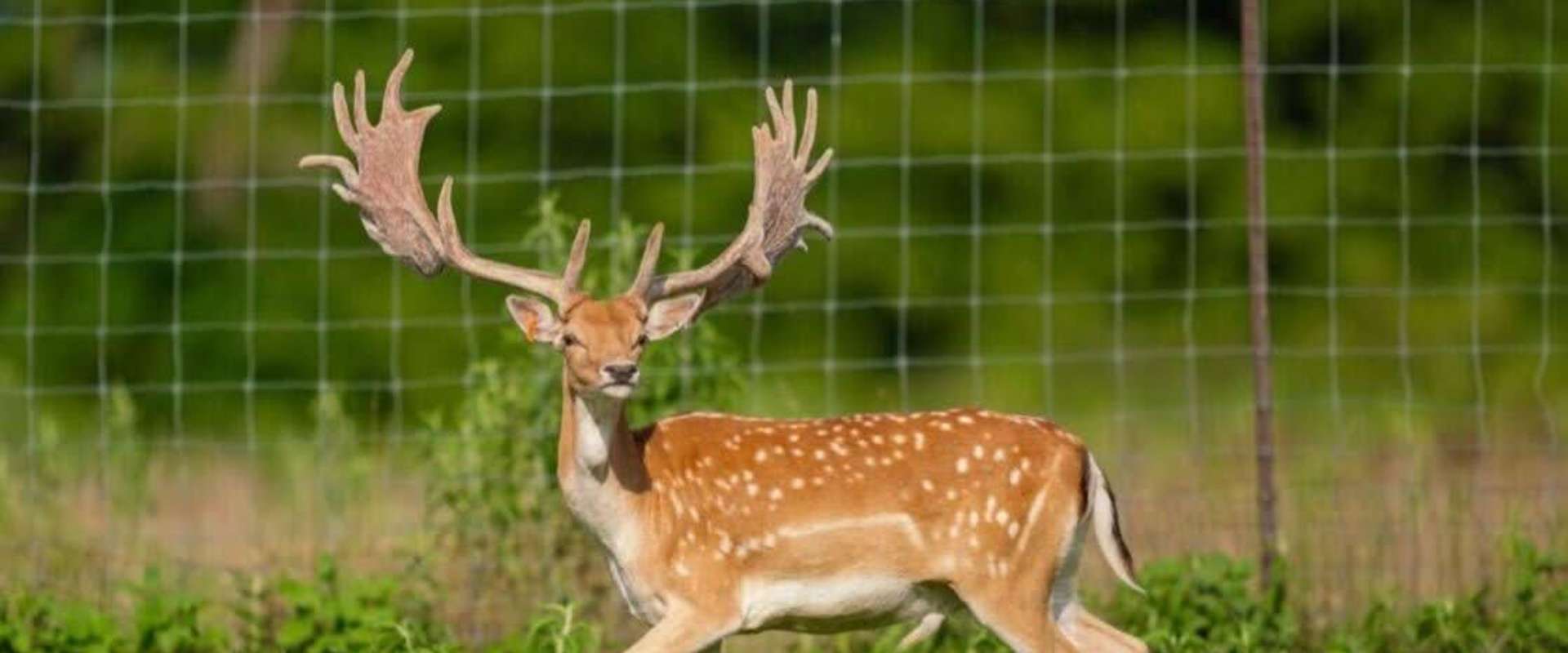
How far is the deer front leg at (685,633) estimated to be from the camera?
970 centimetres

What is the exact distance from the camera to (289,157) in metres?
20.6

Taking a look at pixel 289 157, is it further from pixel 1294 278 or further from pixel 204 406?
pixel 1294 278

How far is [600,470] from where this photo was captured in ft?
32.2

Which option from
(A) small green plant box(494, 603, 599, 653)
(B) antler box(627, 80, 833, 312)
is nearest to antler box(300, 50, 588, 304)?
(B) antler box(627, 80, 833, 312)

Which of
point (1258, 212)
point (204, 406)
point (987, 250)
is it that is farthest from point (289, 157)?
point (1258, 212)

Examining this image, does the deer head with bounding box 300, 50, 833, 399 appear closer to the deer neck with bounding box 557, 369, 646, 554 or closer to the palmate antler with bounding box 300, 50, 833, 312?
the palmate antler with bounding box 300, 50, 833, 312

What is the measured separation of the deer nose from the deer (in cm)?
17

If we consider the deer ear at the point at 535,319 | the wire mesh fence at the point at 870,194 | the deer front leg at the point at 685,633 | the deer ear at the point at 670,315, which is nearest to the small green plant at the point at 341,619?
the deer front leg at the point at 685,633

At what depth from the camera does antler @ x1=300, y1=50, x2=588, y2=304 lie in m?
10.2

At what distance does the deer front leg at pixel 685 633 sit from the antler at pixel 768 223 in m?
0.79

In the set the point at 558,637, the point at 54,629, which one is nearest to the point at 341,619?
the point at 54,629

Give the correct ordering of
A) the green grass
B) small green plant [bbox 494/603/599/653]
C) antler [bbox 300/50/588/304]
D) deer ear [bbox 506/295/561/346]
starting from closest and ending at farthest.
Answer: deer ear [bbox 506/295/561/346] → small green plant [bbox 494/603/599/653] → antler [bbox 300/50/588/304] → the green grass

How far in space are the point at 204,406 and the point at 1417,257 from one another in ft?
20.6

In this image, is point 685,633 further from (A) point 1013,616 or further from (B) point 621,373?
(A) point 1013,616
